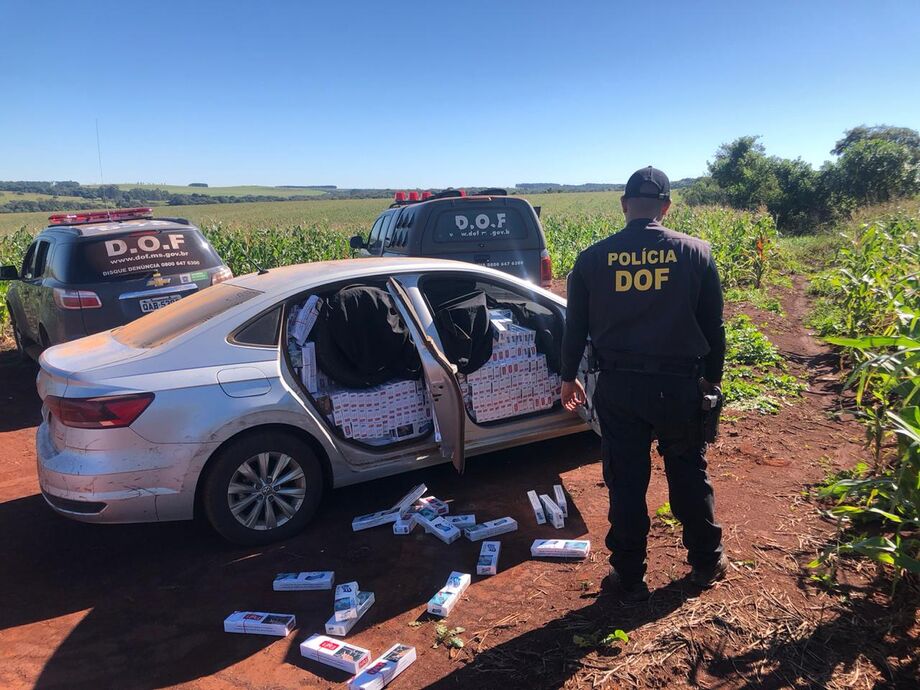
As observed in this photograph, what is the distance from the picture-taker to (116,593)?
336cm

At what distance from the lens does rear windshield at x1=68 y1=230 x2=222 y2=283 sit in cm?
625

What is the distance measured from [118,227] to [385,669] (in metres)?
5.81

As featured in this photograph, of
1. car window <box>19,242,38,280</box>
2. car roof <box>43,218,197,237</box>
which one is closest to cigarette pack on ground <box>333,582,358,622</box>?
car roof <box>43,218,197,237</box>

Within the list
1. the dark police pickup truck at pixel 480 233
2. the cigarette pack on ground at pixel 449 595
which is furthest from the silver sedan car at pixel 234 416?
the dark police pickup truck at pixel 480 233

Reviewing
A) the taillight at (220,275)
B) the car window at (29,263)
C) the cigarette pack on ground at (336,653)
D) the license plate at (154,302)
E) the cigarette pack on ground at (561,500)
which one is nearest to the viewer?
the cigarette pack on ground at (336,653)

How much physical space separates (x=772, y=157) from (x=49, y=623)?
3744 centimetres

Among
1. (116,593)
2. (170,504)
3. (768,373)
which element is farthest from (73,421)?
(768,373)

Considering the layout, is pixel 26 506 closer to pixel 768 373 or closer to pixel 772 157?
pixel 768 373

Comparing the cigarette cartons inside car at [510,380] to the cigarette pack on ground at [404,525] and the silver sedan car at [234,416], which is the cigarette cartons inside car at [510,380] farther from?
the cigarette pack on ground at [404,525]

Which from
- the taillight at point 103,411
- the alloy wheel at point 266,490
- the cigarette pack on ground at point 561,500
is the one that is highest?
the taillight at point 103,411

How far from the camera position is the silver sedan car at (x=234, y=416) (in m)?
3.36

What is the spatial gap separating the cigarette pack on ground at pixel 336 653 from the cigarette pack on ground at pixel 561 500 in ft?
5.43

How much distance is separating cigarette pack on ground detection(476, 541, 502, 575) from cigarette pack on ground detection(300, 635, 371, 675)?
83 centimetres

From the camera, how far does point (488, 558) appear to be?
11.4ft
